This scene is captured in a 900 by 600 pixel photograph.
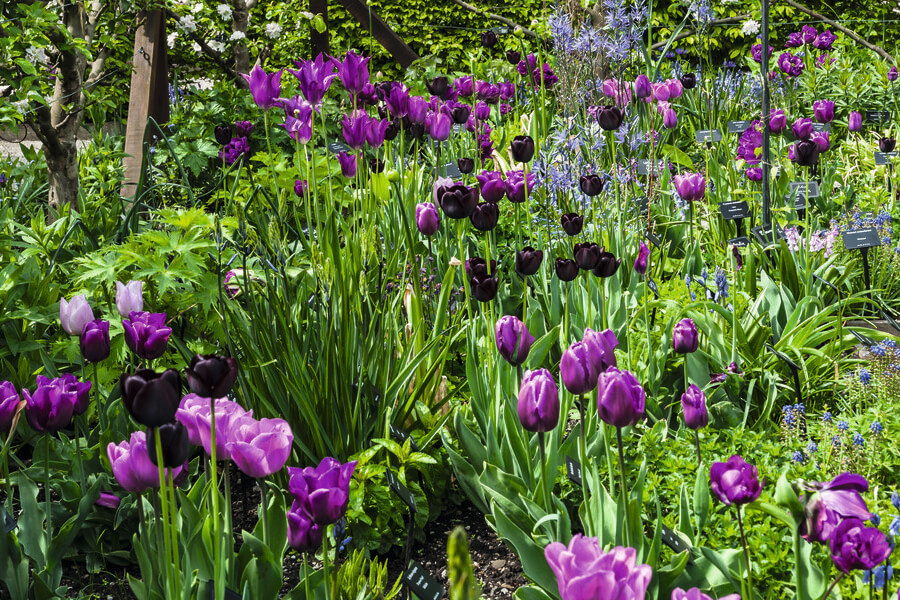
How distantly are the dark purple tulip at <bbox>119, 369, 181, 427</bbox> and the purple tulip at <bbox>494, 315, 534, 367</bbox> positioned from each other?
820 mm

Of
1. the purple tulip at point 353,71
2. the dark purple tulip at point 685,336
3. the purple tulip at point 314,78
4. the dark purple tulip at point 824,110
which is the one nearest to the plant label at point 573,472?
the dark purple tulip at point 685,336

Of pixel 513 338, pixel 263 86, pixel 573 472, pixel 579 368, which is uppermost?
pixel 263 86

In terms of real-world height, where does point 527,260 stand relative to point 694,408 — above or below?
above

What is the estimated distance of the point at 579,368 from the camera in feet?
4.57

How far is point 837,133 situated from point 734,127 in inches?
96.6

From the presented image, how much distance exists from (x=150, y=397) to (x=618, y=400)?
0.70 m

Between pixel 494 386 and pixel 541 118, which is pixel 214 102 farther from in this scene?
pixel 494 386

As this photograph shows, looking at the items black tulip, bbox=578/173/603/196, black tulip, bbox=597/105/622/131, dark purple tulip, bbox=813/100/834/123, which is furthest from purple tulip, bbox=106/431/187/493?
dark purple tulip, bbox=813/100/834/123

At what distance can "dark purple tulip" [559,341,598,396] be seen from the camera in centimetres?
139

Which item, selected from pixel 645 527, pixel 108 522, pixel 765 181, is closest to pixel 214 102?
pixel 765 181

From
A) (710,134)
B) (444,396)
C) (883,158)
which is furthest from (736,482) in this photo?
(883,158)

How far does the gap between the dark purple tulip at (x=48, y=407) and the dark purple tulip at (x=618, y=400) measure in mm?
1013

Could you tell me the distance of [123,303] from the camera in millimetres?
1865

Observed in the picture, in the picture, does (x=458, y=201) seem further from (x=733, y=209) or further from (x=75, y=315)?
(x=733, y=209)
